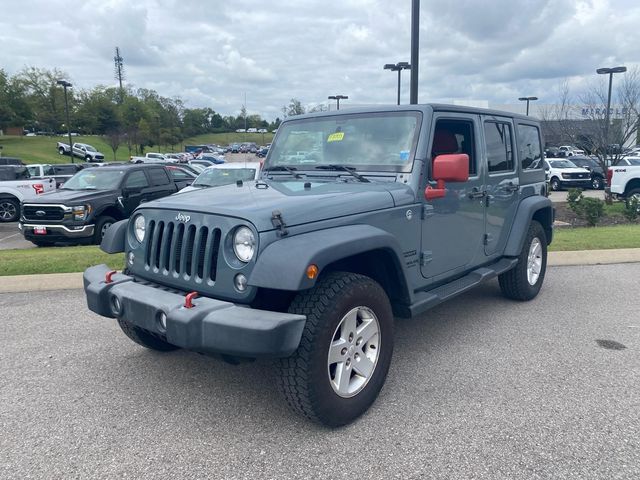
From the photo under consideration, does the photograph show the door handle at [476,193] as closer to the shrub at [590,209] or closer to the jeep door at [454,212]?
the jeep door at [454,212]

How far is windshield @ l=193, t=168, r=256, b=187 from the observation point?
38.1ft

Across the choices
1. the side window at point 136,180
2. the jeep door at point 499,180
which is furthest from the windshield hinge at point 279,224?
the side window at point 136,180

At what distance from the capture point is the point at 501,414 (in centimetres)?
330

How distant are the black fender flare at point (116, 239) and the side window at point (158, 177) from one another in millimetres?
7837

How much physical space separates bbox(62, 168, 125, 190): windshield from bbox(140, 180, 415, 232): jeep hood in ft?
24.6

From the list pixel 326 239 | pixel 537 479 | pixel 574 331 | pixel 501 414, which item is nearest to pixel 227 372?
pixel 326 239

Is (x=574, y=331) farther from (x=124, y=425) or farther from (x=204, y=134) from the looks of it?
(x=204, y=134)

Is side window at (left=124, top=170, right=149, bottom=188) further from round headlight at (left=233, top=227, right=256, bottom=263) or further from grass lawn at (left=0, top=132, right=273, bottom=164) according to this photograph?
grass lawn at (left=0, top=132, right=273, bottom=164)

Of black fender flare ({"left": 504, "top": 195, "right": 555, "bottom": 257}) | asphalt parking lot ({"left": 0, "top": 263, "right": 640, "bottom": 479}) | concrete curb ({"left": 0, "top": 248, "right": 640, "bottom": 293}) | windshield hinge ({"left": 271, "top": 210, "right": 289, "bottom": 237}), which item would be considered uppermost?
windshield hinge ({"left": 271, "top": 210, "right": 289, "bottom": 237})

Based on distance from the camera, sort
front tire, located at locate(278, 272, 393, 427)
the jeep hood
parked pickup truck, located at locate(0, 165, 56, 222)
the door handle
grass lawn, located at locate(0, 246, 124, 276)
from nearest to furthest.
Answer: front tire, located at locate(278, 272, 393, 427) < the jeep hood < the door handle < grass lawn, located at locate(0, 246, 124, 276) < parked pickup truck, located at locate(0, 165, 56, 222)

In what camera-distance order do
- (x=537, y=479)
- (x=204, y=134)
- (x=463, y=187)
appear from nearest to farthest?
(x=537, y=479) → (x=463, y=187) → (x=204, y=134)

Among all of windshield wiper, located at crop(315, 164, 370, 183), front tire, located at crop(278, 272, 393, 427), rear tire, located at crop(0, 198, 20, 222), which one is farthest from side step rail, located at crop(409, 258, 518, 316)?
rear tire, located at crop(0, 198, 20, 222)

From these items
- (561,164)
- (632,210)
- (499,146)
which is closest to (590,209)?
(632,210)

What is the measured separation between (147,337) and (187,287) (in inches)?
45.3
